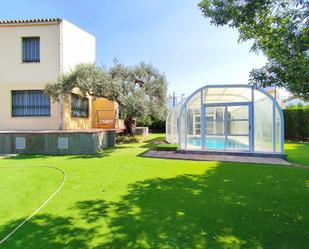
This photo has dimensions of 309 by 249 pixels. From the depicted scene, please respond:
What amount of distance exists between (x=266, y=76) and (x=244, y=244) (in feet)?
11.0

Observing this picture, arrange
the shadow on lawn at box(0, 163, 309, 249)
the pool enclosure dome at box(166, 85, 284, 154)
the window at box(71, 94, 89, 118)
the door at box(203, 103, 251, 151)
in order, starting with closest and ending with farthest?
1. the shadow on lawn at box(0, 163, 309, 249)
2. the pool enclosure dome at box(166, 85, 284, 154)
3. the door at box(203, 103, 251, 151)
4. the window at box(71, 94, 89, 118)

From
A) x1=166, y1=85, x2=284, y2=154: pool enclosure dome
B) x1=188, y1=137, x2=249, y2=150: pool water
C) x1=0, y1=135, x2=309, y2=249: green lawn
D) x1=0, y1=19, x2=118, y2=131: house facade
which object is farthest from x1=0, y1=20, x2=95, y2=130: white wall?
x1=188, y1=137, x2=249, y2=150: pool water

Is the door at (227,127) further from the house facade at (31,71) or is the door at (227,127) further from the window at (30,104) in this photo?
the window at (30,104)

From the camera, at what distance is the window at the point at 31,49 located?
610 inches

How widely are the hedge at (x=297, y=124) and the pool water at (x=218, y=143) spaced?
35.4 feet

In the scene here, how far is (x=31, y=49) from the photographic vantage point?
15570 mm

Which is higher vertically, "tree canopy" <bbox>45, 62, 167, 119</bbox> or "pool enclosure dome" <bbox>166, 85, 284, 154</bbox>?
"tree canopy" <bbox>45, 62, 167, 119</bbox>

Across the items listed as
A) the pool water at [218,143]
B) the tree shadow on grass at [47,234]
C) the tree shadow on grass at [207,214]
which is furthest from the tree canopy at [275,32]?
the pool water at [218,143]

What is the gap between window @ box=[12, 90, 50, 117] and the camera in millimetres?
15422

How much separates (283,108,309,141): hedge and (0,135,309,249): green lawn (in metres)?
14.2

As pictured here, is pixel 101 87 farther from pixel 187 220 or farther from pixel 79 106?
pixel 187 220

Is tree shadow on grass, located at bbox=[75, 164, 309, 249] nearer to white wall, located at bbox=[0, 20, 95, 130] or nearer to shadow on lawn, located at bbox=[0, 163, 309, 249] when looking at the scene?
shadow on lawn, located at bbox=[0, 163, 309, 249]

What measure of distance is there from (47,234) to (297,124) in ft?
71.7

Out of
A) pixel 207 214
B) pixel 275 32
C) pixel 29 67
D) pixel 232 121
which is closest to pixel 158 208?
pixel 207 214
